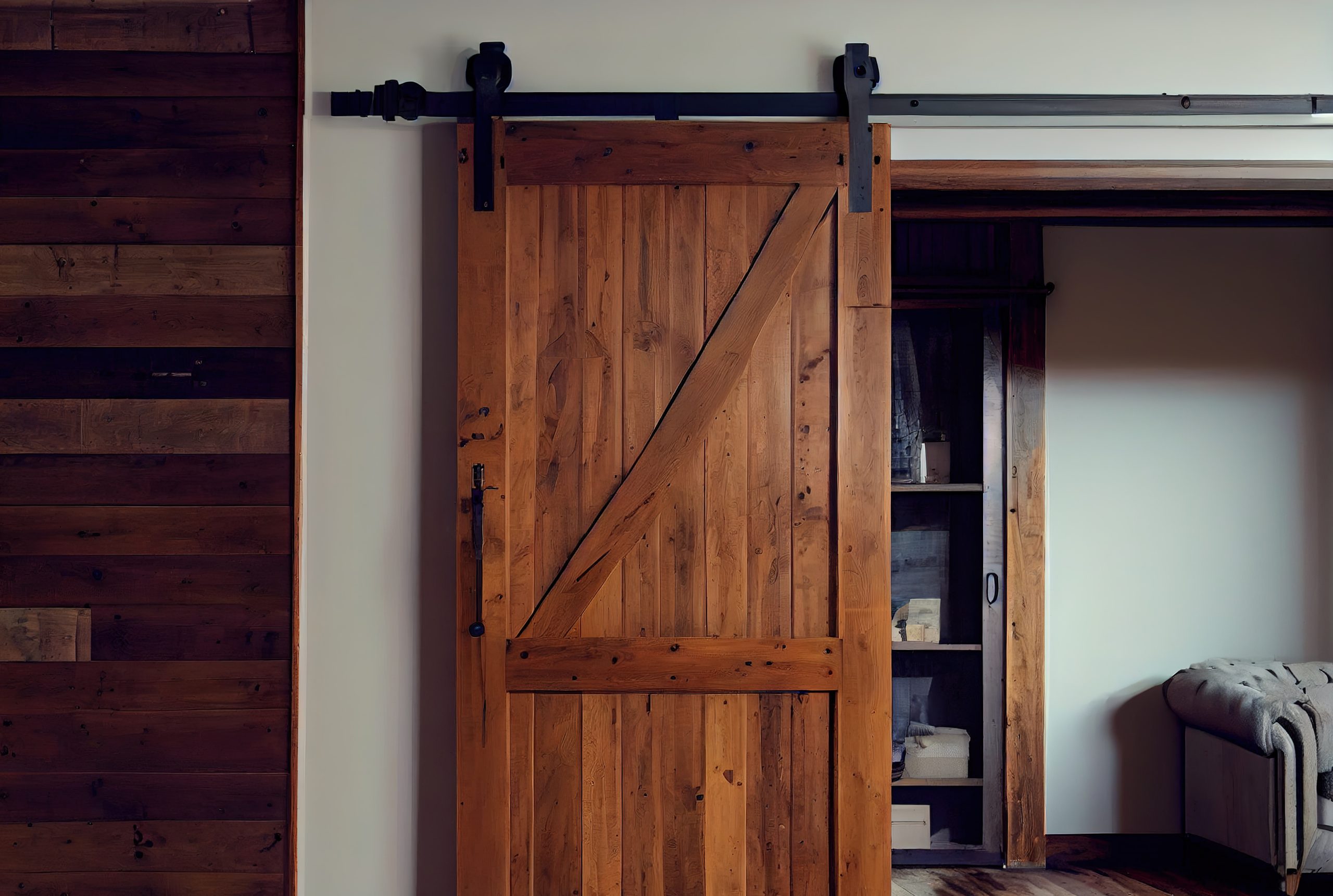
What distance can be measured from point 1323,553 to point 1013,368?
5.04 ft

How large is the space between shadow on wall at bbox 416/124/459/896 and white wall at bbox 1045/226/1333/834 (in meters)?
2.52

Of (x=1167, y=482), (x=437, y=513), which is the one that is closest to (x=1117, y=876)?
(x=1167, y=482)

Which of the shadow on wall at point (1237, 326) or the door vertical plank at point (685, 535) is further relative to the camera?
the shadow on wall at point (1237, 326)

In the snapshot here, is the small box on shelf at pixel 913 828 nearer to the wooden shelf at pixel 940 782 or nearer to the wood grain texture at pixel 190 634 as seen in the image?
the wooden shelf at pixel 940 782

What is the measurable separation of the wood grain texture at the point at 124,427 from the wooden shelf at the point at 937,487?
237 centimetres

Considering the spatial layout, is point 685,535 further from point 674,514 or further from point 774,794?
point 774,794

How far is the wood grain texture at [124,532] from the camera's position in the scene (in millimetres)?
2273

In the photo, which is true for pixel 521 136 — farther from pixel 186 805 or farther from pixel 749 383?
pixel 186 805

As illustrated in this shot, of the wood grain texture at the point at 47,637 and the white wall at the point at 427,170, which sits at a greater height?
the white wall at the point at 427,170

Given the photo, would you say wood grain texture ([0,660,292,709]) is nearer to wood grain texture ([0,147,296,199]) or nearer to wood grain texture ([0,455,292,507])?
wood grain texture ([0,455,292,507])

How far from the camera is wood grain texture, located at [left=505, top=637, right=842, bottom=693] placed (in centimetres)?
224

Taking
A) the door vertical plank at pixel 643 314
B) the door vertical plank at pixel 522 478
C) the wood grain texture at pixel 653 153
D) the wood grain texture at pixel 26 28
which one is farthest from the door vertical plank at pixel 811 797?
the wood grain texture at pixel 26 28

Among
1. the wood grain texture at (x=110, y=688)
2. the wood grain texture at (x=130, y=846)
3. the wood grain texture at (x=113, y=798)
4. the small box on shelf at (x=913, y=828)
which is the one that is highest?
the wood grain texture at (x=110, y=688)

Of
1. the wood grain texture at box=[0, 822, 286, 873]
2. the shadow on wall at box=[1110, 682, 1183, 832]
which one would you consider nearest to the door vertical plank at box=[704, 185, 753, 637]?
the wood grain texture at box=[0, 822, 286, 873]
